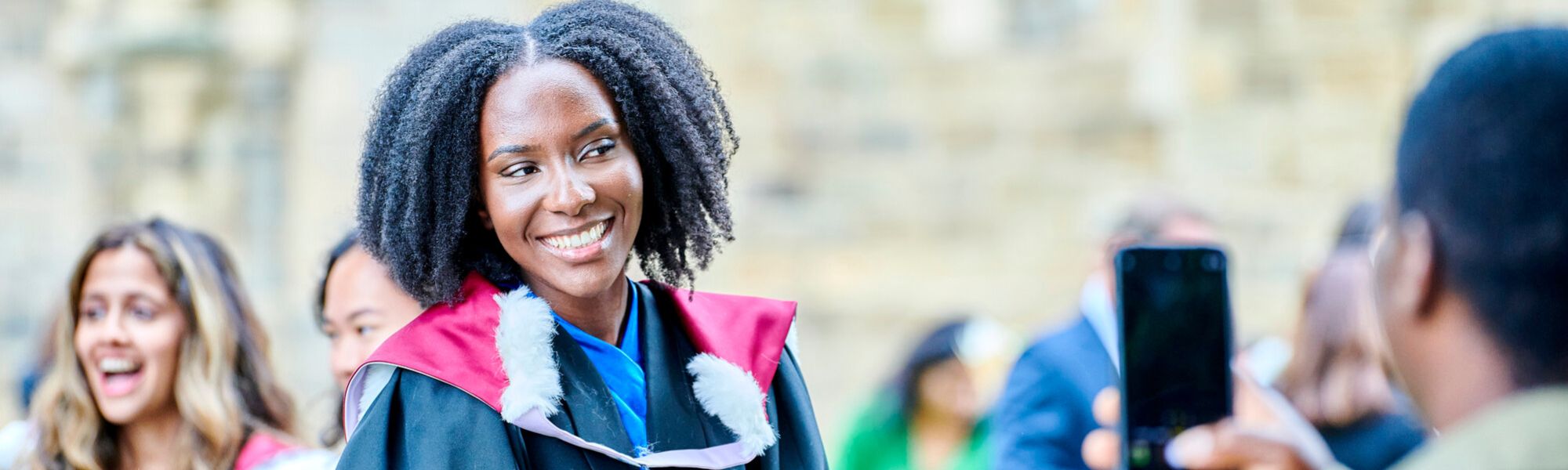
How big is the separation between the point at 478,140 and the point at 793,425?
1.94ft

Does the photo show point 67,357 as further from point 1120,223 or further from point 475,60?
point 1120,223

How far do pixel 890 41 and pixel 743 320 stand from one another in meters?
8.03

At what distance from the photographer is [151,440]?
112 inches

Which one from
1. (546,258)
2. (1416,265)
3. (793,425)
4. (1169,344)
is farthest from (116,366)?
(1416,265)

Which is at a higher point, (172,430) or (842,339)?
(172,430)

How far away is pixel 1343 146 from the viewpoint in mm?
9344

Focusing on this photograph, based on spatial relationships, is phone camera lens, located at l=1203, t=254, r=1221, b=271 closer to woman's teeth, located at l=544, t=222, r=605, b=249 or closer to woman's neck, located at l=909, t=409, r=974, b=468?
woman's teeth, located at l=544, t=222, r=605, b=249

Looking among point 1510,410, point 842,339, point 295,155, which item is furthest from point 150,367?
point 842,339

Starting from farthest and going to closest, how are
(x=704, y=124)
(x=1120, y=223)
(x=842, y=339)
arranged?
(x=842, y=339) < (x=1120, y=223) < (x=704, y=124)

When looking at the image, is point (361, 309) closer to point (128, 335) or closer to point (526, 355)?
point (128, 335)

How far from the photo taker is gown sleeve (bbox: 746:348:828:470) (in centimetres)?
205

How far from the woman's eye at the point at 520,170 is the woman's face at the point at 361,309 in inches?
30.5

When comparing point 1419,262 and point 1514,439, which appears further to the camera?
point 1419,262

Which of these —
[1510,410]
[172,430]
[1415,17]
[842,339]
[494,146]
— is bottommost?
[842,339]
